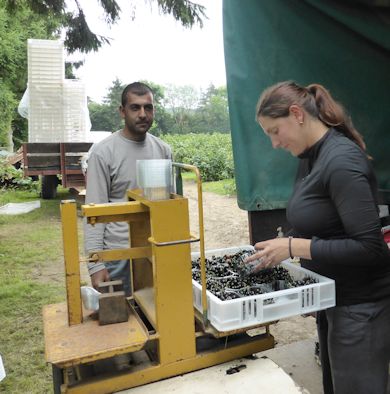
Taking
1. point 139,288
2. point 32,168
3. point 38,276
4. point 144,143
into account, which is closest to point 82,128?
point 32,168

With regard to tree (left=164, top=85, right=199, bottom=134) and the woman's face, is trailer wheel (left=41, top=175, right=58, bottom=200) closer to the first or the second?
the woman's face

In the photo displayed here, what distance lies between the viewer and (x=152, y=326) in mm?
1330

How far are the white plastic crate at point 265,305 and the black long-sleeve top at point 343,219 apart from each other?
0.10 m

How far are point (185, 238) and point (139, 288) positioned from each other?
45 cm

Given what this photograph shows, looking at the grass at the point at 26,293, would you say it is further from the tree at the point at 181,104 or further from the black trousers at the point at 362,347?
the tree at the point at 181,104

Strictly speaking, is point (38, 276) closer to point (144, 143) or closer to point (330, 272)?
point (144, 143)

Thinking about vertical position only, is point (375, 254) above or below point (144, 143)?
below

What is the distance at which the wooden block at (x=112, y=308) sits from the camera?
128cm

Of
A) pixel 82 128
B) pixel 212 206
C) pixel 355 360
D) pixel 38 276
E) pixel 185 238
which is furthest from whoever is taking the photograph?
pixel 212 206

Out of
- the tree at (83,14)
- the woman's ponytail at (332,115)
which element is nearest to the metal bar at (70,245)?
the woman's ponytail at (332,115)

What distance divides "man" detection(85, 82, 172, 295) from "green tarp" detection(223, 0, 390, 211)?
55 cm

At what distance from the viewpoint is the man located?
2262mm

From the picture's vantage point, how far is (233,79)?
99.1 inches

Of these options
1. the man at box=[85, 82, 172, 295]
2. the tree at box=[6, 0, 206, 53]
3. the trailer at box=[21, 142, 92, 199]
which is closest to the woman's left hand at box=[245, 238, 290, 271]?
the man at box=[85, 82, 172, 295]
